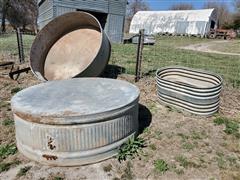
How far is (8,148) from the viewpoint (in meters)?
3.18

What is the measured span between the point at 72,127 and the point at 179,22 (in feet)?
109

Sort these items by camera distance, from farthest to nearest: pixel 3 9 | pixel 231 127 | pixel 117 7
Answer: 1. pixel 3 9
2. pixel 117 7
3. pixel 231 127

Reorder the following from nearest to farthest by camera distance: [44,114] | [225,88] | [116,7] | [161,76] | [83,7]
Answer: [44,114] < [161,76] < [225,88] < [83,7] < [116,7]

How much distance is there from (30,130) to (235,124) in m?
3.04

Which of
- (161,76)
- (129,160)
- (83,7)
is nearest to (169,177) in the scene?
(129,160)

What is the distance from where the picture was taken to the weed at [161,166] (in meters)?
2.77

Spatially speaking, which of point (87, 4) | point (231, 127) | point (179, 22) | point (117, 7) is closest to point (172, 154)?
point (231, 127)

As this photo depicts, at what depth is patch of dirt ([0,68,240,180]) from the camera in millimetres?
2709

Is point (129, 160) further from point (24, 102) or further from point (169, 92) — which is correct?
point (169, 92)

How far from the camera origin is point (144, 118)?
13.2ft

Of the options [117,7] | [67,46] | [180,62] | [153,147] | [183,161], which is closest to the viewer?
[183,161]

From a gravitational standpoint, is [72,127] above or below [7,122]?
above

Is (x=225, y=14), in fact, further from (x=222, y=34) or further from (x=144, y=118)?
(x=144, y=118)

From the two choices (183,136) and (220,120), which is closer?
(183,136)
